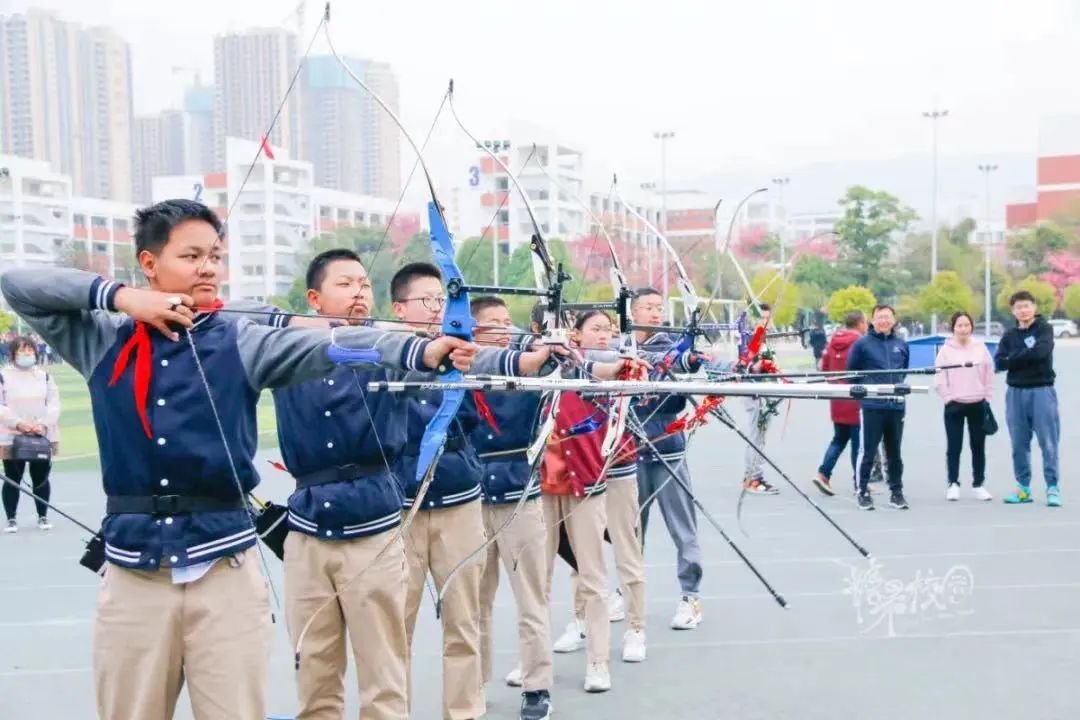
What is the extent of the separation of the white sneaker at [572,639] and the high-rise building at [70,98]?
8018 millimetres

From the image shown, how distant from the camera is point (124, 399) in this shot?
249cm

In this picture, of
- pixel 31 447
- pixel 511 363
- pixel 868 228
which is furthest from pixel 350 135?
pixel 868 228

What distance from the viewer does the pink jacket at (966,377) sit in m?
8.70

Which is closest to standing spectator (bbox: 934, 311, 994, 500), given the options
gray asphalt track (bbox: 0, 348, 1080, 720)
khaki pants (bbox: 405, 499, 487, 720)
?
gray asphalt track (bbox: 0, 348, 1080, 720)

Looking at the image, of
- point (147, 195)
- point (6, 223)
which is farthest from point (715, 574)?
point (6, 223)

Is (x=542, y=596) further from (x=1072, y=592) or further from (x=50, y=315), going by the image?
(x=1072, y=592)

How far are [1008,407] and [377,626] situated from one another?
6.83m

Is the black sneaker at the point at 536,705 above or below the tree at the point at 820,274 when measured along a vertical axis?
below

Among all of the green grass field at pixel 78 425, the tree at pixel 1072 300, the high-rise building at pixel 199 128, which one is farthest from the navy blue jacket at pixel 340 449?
the tree at pixel 1072 300

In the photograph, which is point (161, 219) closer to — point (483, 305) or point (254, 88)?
point (483, 305)

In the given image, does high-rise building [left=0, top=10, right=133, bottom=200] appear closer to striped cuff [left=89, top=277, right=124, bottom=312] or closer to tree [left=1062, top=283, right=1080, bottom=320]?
striped cuff [left=89, top=277, right=124, bottom=312]

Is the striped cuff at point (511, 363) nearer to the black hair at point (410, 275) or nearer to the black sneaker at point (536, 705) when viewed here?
the black hair at point (410, 275)

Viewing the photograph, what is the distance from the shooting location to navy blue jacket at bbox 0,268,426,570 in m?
2.46

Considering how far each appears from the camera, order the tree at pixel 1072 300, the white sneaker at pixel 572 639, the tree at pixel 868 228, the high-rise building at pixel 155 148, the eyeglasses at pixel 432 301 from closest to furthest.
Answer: the eyeglasses at pixel 432 301
the white sneaker at pixel 572 639
the high-rise building at pixel 155 148
the tree at pixel 1072 300
the tree at pixel 868 228
